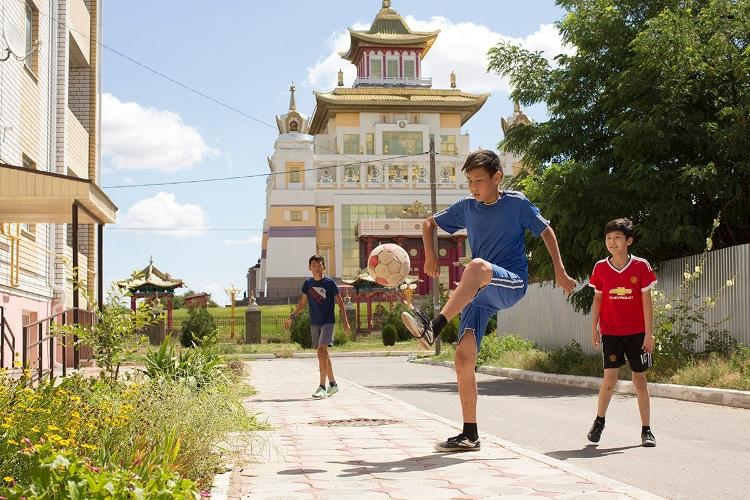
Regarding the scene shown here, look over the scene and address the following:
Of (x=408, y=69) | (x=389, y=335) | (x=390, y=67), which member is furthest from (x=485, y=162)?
(x=408, y=69)

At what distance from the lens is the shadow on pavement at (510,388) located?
574 inches

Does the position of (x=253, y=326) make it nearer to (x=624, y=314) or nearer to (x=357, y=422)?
(x=357, y=422)

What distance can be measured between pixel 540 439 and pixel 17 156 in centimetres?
1272

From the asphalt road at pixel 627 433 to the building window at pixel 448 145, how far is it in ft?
235

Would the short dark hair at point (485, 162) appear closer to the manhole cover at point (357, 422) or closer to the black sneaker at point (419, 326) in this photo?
the black sneaker at point (419, 326)

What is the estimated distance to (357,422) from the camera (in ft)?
31.4

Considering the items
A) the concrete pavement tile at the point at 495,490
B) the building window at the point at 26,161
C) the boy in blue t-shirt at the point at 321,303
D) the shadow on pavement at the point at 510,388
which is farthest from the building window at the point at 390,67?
the concrete pavement tile at the point at 495,490

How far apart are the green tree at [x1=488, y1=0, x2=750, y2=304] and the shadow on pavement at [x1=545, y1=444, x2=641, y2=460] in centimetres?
849

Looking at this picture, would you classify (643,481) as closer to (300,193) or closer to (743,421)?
(743,421)

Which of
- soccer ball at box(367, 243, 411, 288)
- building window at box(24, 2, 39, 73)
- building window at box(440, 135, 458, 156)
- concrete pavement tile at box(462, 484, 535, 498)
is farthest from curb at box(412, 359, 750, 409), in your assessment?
building window at box(440, 135, 458, 156)

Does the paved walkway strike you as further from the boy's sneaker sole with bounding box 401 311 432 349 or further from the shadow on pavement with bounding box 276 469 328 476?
the boy's sneaker sole with bounding box 401 311 432 349

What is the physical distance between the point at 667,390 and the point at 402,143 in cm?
7302

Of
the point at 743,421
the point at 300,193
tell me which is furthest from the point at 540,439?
the point at 300,193

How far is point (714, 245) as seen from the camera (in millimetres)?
17297
